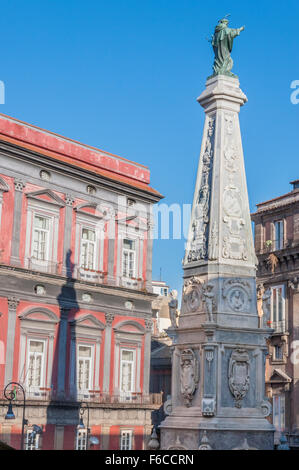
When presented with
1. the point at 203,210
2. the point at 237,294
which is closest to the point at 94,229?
the point at 203,210

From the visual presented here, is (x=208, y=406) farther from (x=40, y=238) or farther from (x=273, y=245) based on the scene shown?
(x=273, y=245)

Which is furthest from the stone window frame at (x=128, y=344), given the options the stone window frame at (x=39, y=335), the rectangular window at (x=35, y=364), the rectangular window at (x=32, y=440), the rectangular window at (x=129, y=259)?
the rectangular window at (x=32, y=440)

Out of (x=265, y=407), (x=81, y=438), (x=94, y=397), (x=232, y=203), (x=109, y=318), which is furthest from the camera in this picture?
(x=109, y=318)

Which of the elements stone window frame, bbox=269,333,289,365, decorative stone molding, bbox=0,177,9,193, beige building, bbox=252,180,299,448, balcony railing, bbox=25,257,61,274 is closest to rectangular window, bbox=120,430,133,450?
balcony railing, bbox=25,257,61,274

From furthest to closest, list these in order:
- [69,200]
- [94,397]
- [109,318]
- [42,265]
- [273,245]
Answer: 1. [273,245]
2. [109,318]
3. [69,200]
4. [94,397]
5. [42,265]

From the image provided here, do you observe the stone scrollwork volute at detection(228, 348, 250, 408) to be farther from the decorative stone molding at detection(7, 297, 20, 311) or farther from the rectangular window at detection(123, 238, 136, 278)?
the rectangular window at detection(123, 238, 136, 278)

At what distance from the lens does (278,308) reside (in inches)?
1567

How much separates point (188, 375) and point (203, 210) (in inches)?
153

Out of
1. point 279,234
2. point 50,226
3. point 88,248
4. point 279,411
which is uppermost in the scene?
point 279,234

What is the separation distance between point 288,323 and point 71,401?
513 inches

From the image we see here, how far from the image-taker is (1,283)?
29859 millimetres

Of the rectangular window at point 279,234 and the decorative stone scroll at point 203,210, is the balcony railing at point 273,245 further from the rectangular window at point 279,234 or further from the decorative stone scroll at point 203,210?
the decorative stone scroll at point 203,210
